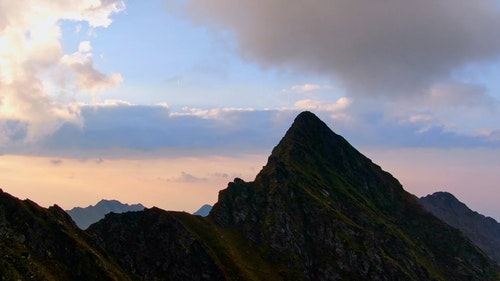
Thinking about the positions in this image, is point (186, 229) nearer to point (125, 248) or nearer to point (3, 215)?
point (125, 248)

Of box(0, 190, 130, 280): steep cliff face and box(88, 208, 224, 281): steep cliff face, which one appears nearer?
box(0, 190, 130, 280): steep cliff face

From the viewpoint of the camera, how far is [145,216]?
193125mm

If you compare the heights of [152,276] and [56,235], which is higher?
[56,235]

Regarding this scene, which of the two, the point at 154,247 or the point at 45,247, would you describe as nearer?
the point at 45,247

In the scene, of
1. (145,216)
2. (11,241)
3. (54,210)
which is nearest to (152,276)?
(145,216)

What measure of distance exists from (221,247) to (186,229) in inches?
661

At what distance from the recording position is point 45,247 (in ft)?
470

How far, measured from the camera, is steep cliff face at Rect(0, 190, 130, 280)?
133 m

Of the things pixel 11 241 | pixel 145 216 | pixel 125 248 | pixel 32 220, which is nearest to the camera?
pixel 11 241

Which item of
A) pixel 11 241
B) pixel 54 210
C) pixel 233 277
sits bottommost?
pixel 233 277

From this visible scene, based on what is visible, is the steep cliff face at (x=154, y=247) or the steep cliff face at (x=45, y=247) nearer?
the steep cliff face at (x=45, y=247)

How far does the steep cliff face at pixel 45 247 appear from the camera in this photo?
133000 mm

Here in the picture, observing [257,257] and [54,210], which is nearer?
[54,210]

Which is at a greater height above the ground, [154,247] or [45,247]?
[45,247]
